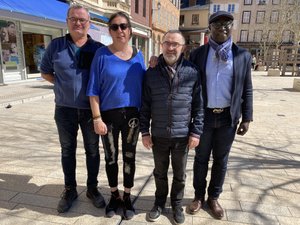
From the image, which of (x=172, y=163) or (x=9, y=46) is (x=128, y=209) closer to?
(x=172, y=163)

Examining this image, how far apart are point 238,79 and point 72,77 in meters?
1.53

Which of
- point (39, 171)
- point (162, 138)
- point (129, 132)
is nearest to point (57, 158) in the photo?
point (39, 171)

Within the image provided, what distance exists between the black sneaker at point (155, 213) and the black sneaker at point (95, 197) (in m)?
0.53

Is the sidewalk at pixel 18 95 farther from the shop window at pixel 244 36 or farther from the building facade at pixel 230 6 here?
the shop window at pixel 244 36

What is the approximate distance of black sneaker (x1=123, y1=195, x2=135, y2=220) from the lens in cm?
261

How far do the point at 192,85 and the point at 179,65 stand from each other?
209mm

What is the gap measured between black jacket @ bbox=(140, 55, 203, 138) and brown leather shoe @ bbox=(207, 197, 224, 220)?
0.88m

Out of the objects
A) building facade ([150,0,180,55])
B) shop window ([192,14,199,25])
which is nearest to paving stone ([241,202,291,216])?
building facade ([150,0,180,55])

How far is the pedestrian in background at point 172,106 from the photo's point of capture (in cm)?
228

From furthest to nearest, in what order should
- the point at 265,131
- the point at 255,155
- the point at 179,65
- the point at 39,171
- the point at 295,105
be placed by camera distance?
the point at 295,105 → the point at 265,131 → the point at 255,155 → the point at 39,171 → the point at 179,65

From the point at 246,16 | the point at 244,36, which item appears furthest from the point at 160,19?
the point at 246,16

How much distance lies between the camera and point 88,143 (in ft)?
8.70

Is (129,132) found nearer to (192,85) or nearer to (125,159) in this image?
(125,159)

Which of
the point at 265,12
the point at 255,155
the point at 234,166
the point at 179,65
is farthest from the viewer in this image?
the point at 265,12
